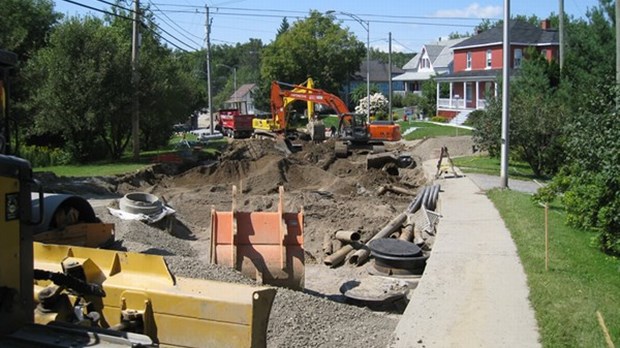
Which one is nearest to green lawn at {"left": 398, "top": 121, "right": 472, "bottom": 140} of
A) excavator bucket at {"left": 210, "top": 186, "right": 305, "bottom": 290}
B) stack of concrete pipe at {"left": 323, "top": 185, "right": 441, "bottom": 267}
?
stack of concrete pipe at {"left": 323, "top": 185, "right": 441, "bottom": 267}

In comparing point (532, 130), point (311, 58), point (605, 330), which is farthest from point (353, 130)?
point (311, 58)

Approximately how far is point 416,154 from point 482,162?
658cm

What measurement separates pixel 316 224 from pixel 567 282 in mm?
9155

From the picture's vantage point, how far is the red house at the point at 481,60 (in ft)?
190

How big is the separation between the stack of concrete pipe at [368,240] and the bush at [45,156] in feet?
70.1

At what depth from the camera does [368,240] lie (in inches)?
652

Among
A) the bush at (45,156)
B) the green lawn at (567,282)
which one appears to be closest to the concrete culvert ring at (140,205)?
the green lawn at (567,282)

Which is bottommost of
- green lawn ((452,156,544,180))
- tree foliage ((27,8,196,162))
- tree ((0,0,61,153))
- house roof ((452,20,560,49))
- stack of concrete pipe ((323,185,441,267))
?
stack of concrete pipe ((323,185,441,267))

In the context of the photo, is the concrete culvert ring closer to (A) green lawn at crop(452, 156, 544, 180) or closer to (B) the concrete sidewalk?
(B) the concrete sidewalk

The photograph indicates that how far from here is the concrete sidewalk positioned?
7758 mm

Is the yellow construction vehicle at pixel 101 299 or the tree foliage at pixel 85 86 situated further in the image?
the tree foliage at pixel 85 86

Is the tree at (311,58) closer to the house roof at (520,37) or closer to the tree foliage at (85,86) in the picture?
the house roof at (520,37)

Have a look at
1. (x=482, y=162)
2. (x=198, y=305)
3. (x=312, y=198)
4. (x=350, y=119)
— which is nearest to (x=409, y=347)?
(x=198, y=305)

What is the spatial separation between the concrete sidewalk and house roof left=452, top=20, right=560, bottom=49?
45.7 metres
